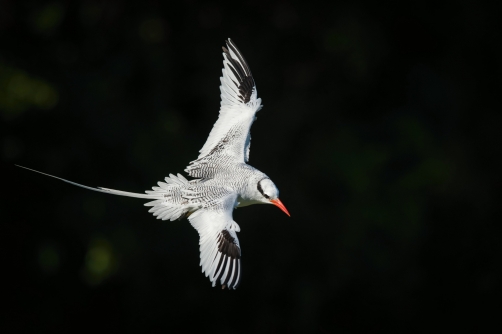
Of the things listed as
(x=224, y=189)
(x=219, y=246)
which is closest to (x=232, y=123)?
(x=224, y=189)

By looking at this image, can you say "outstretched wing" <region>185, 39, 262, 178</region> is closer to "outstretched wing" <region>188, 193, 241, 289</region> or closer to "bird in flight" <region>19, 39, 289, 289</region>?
"bird in flight" <region>19, 39, 289, 289</region>

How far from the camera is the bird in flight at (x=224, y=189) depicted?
15.1ft

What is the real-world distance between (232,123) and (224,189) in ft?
2.76

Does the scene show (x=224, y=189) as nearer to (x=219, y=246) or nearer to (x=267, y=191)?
(x=267, y=191)

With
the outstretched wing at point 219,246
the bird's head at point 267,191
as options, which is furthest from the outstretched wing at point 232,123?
the outstretched wing at point 219,246

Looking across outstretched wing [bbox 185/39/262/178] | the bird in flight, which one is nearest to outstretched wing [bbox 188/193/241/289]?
the bird in flight

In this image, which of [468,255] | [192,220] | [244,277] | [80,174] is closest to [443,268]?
[468,255]

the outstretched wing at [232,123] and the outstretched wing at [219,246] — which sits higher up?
the outstretched wing at [232,123]

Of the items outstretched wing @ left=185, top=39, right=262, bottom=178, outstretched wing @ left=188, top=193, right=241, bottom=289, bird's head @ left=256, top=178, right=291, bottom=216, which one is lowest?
outstretched wing @ left=188, top=193, right=241, bottom=289

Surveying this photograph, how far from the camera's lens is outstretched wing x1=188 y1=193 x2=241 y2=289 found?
4.55 m

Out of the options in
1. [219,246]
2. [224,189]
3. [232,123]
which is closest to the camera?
[219,246]

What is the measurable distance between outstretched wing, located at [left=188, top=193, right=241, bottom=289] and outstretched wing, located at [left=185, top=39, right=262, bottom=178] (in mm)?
511

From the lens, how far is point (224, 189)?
495cm

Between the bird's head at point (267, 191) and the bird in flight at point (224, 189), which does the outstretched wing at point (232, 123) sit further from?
the bird's head at point (267, 191)
